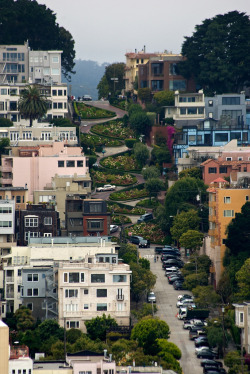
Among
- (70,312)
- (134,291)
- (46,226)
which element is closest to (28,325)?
(70,312)

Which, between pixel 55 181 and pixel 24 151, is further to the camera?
pixel 24 151

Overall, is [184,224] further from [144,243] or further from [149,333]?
[149,333]

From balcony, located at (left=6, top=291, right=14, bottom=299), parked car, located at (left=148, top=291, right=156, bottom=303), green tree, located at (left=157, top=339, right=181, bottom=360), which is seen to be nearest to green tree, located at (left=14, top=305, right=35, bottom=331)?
balcony, located at (left=6, top=291, right=14, bottom=299)

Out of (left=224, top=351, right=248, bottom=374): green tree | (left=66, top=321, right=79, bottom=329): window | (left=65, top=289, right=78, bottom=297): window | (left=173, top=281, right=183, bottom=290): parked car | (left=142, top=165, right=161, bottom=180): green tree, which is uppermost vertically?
(left=142, top=165, right=161, bottom=180): green tree

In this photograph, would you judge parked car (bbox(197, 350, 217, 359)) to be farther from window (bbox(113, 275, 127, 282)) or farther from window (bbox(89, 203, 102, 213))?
window (bbox(89, 203, 102, 213))

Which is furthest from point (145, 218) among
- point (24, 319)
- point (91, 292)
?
point (24, 319)

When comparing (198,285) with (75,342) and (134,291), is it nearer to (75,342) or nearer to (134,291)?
(134,291)

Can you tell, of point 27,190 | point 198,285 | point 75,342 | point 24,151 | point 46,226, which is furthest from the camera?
point 24,151
